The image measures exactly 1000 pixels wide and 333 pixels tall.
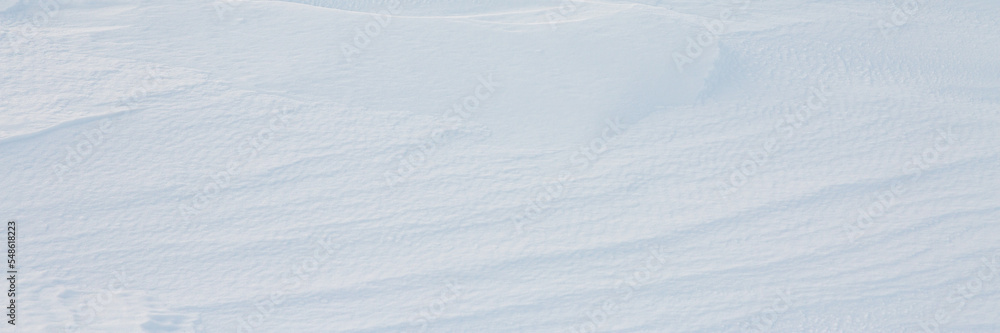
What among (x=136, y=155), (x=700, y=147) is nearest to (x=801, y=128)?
(x=700, y=147)

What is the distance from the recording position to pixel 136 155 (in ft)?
12.0

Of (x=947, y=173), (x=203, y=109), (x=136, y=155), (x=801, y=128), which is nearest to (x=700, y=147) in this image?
(x=801, y=128)

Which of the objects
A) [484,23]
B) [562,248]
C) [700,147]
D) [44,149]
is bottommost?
[562,248]

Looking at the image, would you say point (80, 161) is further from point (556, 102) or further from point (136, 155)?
point (556, 102)

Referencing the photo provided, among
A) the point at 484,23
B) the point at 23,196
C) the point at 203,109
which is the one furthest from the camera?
the point at 484,23

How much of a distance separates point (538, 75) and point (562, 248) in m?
1.12

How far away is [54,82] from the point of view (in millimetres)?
4004

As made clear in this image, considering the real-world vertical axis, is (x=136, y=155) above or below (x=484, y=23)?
below

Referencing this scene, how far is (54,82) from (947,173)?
506 centimetres

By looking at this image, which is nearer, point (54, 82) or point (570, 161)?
point (570, 161)

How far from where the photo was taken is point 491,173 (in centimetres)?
351

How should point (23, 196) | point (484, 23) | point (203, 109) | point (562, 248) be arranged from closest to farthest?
point (562, 248) → point (23, 196) → point (203, 109) → point (484, 23)

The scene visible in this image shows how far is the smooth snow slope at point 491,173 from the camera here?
311cm

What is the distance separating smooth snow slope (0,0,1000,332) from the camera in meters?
3.11
